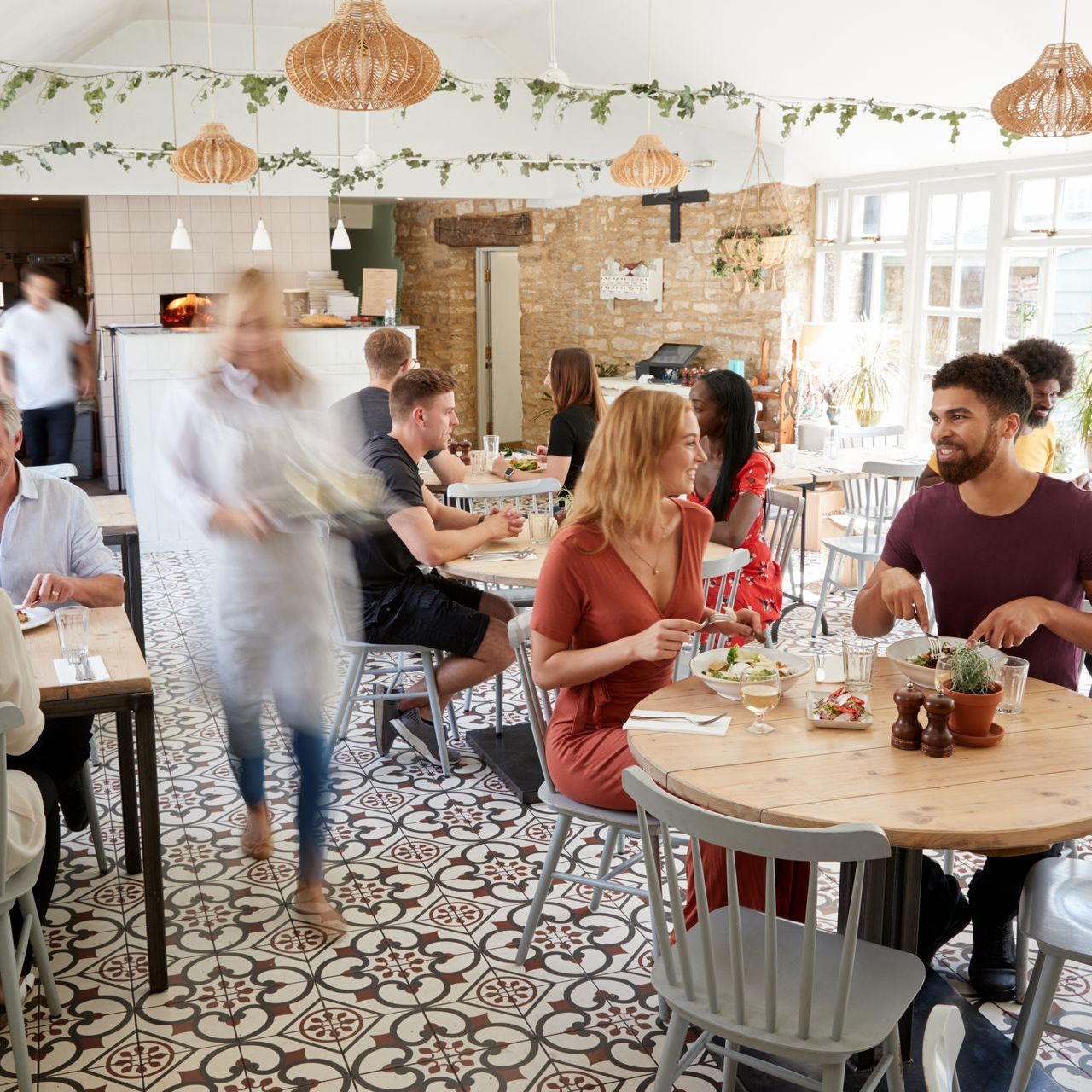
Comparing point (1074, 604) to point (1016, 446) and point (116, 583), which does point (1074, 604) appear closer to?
point (1016, 446)

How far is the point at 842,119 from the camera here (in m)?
7.89

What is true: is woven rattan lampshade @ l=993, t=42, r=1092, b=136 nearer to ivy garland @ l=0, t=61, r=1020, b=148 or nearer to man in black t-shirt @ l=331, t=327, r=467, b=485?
ivy garland @ l=0, t=61, r=1020, b=148

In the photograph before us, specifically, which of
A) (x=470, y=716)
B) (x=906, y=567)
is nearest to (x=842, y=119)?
(x=470, y=716)

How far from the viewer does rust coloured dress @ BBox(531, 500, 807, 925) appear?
285cm

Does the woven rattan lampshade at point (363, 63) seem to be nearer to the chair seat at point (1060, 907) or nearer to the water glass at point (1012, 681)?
the water glass at point (1012, 681)

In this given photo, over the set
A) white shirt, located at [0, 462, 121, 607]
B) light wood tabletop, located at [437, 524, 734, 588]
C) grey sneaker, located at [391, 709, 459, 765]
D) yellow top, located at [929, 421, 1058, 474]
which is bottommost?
grey sneaker, located at [391, 709, 459, 765]

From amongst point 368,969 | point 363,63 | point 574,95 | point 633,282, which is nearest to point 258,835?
point 368,969

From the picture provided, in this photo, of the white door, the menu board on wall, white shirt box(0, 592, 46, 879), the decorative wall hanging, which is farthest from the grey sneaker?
the white door

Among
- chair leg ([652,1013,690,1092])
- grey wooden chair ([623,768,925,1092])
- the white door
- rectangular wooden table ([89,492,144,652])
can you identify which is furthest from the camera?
the white door

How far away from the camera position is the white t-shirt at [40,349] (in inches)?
299

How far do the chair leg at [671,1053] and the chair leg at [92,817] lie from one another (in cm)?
200

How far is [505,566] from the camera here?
4117 millimetres

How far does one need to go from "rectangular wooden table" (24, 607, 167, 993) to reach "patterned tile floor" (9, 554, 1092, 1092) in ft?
0.68

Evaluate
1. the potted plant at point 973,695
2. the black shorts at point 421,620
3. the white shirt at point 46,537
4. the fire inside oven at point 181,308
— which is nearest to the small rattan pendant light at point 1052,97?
the black shorts at point 421,620
